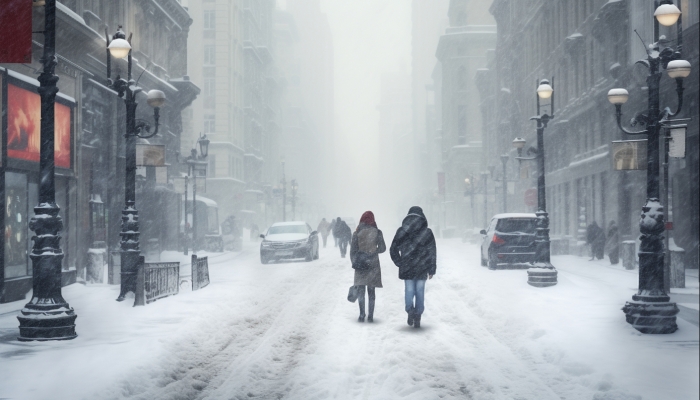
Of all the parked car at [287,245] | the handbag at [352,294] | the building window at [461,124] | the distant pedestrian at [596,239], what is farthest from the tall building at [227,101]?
the handbag at [352,294]

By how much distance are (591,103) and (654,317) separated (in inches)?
1093

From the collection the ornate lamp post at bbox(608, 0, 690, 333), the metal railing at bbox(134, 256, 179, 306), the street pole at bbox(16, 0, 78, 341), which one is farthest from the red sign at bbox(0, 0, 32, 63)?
the ornate lamp post at bbox(608, 0, 690, 333)

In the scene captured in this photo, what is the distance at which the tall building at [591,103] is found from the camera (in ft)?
85.4

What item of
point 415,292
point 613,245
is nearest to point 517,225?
point 613,245

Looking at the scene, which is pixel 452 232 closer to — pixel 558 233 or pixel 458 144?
pixel 458 144

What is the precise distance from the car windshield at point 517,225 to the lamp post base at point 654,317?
1356 cm

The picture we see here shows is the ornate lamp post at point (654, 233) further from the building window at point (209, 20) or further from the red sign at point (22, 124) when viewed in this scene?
the building window at point (209, 20)

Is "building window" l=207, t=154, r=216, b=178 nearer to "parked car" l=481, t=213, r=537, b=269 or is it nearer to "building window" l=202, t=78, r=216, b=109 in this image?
"building window" l=202, t=78, r=216, b=109

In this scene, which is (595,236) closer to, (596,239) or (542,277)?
(596,239)

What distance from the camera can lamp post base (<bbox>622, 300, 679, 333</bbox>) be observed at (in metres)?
11.7

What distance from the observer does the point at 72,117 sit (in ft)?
75.7

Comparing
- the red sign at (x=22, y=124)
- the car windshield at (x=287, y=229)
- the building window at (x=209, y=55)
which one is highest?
the building window at (x=209, y=55)

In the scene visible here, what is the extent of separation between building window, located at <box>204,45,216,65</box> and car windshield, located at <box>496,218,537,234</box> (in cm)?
5221

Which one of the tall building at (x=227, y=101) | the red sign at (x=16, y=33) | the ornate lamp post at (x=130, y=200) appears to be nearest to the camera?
the red sign at (x=16, y=33)
